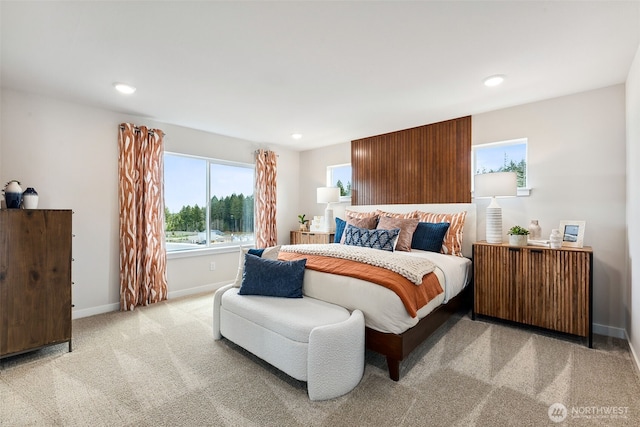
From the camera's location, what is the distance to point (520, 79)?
2586mm

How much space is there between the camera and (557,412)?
169cm

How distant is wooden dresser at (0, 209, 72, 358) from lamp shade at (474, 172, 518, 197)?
396 centimetres

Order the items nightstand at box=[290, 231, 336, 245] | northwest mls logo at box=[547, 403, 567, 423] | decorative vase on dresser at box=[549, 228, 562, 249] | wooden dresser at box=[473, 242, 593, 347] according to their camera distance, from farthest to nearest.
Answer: nightstand at box=[290, 231, 336, 245], decorative vase on dresser at box=[549, 228, 562, 249], wooden dresser at box=[473, 242, 593, 347], northwest mls logo at box=[547, 403, 567, 423]

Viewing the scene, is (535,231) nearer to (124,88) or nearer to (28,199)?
(124,88)

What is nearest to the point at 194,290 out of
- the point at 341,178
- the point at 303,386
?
the point at 303,386

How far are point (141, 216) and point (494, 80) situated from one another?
4099mm

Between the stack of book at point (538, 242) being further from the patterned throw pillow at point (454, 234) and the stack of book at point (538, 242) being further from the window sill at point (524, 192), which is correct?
the patterned throw pillow at point (454, 234)

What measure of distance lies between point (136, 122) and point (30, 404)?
3011mm

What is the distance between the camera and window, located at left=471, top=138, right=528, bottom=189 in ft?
10.8

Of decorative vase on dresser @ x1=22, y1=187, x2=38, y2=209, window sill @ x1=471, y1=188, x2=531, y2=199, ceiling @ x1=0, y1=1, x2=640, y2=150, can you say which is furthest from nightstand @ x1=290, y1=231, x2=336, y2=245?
decorative vase on dresser @ x1=22, y1=187, x2=38, y2=209

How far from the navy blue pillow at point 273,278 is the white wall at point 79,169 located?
2.03 m

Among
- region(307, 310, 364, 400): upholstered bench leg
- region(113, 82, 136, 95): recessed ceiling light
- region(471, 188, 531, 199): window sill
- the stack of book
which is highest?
region(113, 82, 136, 95): recessed ceiling light

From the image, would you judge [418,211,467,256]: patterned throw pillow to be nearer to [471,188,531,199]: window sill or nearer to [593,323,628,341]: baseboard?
[471,188,531,199]: window sill

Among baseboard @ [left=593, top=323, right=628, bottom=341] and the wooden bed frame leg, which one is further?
baseboard @ [left=593, top=323, right=628, bottom=341]
